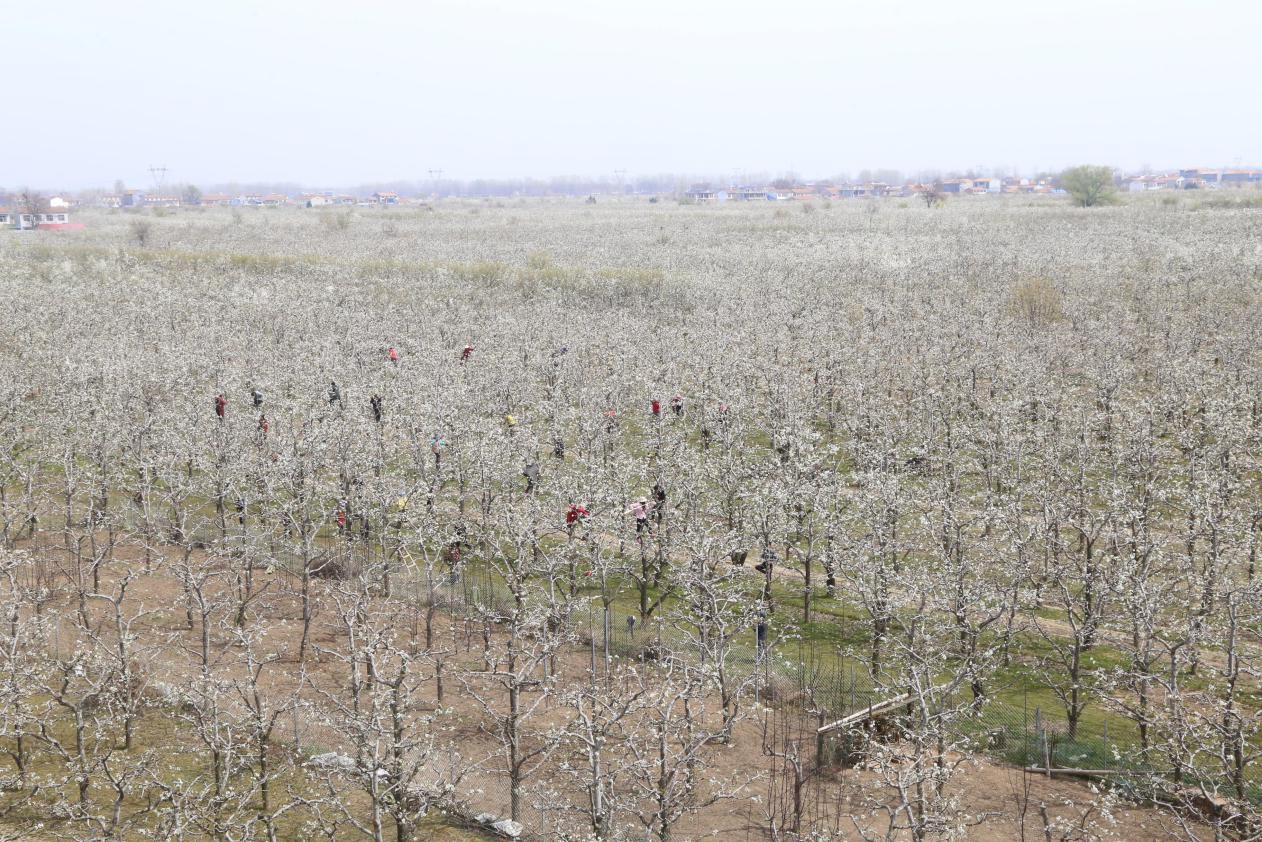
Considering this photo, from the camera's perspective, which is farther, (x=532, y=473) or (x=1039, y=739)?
(x=532, y=473)

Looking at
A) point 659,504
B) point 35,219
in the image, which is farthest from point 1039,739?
point 35,219

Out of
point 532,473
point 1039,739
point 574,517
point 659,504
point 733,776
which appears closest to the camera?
point 733,776

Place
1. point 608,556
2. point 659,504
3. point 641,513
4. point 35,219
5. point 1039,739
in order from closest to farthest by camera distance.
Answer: point 1039,739 < point 641,513 < point 659,504 < point 608,556 < point 35,219

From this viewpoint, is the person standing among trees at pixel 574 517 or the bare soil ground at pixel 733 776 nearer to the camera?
the bare soil ground at pixel 733 776

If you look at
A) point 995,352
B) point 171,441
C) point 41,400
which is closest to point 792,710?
point 171,441

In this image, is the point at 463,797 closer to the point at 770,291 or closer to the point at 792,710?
the point at 792,710

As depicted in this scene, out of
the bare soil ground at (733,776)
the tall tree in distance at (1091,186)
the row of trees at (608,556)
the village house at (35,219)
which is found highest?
the tall tree in distance at (1091,186)

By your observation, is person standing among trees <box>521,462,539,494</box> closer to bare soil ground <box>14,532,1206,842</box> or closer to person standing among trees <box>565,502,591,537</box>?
person standing among trees <box>565,502,591,537</box>

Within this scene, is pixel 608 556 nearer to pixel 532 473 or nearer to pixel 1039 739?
pixel 532 473

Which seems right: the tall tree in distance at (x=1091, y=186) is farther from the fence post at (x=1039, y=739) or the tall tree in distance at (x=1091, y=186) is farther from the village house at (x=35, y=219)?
the village house at (x=35, y=219)

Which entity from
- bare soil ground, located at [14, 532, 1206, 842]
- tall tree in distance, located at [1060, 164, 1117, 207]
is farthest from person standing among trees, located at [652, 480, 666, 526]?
tall tree in distance, located at [1060, 164, 1117, 207]

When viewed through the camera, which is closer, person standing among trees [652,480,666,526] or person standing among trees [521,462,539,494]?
person standing among trees [652,480,666,526]

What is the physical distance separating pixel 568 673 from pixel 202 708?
11638 mm

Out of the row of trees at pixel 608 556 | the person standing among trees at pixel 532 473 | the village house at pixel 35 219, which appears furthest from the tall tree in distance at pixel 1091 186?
the village house at pixel 35 219
